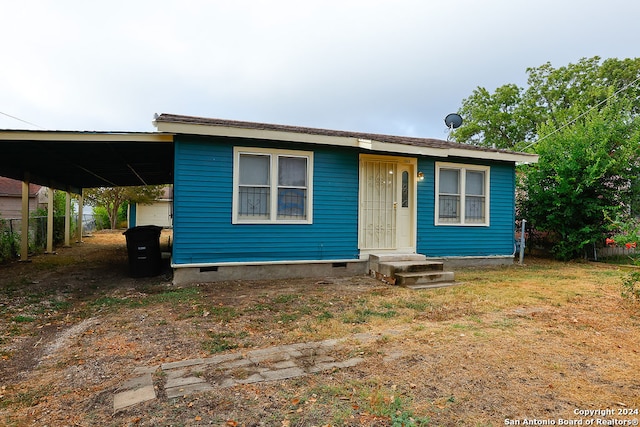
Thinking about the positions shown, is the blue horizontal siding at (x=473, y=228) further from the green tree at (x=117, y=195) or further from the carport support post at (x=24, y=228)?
the green tree at (x=117, y=195)

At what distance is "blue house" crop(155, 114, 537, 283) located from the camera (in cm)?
684

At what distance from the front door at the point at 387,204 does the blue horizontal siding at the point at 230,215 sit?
0.29 metres

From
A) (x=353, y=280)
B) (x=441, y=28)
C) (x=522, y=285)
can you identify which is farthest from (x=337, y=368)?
(x=441, y=28)

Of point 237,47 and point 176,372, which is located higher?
A: point 237,47

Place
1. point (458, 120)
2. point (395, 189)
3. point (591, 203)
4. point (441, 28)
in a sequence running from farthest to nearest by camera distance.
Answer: point (441, 28)
point (458, 120)
point (591, 203)
point (395, 189)

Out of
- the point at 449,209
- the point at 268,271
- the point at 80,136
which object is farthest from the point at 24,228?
the point at 449,209

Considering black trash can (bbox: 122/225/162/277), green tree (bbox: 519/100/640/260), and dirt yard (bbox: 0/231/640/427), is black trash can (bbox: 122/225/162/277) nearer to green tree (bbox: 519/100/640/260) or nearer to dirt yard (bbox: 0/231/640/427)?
dirt yard (bbox: 0/231/640/427)

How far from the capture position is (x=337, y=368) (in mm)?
3025

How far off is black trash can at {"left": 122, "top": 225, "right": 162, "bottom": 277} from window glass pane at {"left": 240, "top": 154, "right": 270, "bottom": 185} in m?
2.46

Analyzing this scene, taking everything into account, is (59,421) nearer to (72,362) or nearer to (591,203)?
(72,362)

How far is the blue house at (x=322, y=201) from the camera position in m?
6.84

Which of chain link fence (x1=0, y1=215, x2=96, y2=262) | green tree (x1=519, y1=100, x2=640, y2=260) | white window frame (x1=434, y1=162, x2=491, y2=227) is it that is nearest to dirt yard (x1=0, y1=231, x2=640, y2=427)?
white window frame (x1=434, y1=162, x2=491, y2=227)

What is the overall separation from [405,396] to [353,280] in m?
4.81

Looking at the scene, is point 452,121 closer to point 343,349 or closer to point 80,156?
point 343,349
